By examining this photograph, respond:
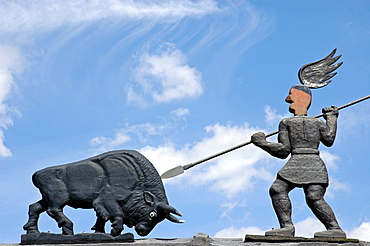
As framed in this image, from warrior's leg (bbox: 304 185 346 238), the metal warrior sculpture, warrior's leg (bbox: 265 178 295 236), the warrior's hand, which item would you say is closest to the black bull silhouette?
warrior's leg (bbox: 265 178 295 236)

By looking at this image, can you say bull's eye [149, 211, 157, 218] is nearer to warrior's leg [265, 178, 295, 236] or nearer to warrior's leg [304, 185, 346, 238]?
warrior's leg [265, 178, 295, 236]

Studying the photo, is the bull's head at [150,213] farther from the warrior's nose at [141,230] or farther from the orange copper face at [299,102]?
the orange copper face at [299,102]

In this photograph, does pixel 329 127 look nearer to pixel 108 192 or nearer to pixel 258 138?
pixel 258 138

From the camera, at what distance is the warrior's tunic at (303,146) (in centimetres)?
812

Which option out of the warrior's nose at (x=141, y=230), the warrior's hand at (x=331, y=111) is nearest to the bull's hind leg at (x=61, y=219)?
the warrior's nose at (x=141, y=230)

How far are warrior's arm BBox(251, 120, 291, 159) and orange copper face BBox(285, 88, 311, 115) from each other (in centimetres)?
24

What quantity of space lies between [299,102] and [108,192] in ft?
7.72

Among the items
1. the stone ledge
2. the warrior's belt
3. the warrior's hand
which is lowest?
the stone ledge

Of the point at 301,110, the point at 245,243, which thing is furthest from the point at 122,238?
the point at 301,110

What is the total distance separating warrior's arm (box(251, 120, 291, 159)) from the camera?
8.33m

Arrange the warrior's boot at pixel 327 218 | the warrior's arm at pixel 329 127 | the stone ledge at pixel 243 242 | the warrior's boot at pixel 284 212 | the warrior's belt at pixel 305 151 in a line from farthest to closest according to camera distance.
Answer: the warrior's arm at pixel 329 127
the warrior's belt at pixel 305 151
the warrior's boot at pixel 284 212
the warrior's boot at pixel 327 218
the stone ledge at pixel 243 242

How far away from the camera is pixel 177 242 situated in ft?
25.9

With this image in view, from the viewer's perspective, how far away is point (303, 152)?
8.24 m

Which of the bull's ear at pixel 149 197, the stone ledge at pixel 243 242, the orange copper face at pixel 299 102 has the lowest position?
the stone ledge at pixel 243 242
